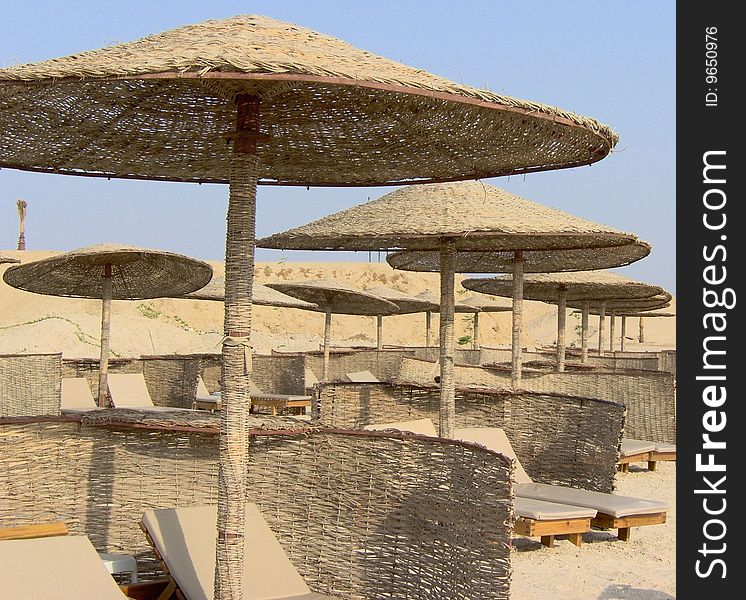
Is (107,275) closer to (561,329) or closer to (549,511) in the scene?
(549,511)

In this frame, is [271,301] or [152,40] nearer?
[152,40]

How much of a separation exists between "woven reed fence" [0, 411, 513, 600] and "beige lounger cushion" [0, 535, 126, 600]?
681 mm

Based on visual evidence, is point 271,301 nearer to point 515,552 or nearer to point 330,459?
point 515,552

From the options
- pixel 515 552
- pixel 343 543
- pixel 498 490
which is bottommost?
pixel 515 552

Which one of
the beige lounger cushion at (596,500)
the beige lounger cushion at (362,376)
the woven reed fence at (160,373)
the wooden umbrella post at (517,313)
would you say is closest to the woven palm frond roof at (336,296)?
the beige lounger cushion at (362,376)

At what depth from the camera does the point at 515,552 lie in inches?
245

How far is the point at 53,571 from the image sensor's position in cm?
380

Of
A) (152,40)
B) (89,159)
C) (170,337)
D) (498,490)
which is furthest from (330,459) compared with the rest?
(170,337)

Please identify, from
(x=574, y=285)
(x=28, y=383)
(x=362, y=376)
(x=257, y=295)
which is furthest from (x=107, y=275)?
(x=257, y=295)

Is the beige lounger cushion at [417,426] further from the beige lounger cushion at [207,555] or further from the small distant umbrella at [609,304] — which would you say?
the small distant umbrella at [609,304]

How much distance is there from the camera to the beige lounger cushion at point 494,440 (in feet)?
22.5

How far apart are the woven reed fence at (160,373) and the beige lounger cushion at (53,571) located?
21.9ft

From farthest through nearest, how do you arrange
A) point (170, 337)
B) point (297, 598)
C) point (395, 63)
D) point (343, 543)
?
point (170, 337) < point (343, 543) < point (297, 598) < point (395, 63)

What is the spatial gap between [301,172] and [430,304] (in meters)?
14.6
